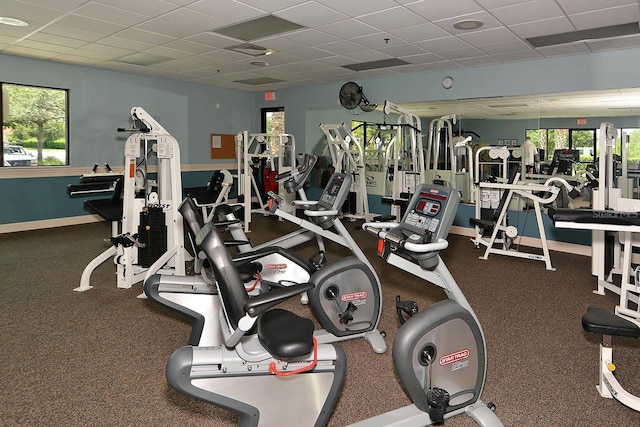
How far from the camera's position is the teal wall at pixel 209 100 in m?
5.93

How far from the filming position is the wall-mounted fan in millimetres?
7777

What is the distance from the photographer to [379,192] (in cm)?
818

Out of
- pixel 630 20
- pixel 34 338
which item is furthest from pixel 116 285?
pixel 630 20

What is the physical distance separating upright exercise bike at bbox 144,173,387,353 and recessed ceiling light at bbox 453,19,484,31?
2.34 meters

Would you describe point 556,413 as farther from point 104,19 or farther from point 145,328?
point 104,19

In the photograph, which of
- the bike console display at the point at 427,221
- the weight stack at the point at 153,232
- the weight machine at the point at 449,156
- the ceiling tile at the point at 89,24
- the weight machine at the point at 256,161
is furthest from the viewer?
the weight machine at the point at 256,161

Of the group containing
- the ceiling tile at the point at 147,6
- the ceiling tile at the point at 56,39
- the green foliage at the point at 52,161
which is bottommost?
the green foliage at the point at 52,161

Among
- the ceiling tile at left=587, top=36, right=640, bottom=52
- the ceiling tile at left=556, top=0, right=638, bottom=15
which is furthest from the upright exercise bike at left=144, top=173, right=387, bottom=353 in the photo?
the ceiling tile at left=587, top=36, right=640, bottom=52

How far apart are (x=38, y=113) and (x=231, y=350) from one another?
694 cm

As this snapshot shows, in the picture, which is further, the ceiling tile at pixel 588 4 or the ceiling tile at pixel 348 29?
the ceiling tile at pixel 348 29

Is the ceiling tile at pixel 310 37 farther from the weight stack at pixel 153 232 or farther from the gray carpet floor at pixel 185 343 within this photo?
the gray carpet floor at pixel 185 343

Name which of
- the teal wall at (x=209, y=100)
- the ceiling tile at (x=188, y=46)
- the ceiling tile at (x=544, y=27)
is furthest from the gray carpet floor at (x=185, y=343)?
the ceiling tile at (x=188, y=46)

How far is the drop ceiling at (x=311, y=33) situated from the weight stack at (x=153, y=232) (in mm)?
1875

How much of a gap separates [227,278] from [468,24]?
13.3ft
